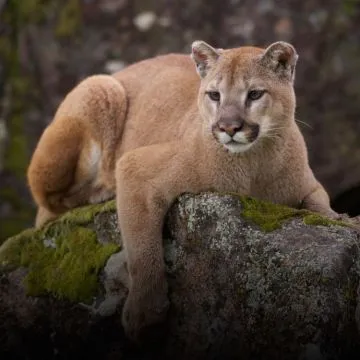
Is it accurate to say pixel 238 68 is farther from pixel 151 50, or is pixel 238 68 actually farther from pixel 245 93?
pixel 151 50

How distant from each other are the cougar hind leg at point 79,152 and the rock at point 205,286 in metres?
0.68

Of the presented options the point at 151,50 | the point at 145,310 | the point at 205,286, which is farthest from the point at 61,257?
the point at 151,50

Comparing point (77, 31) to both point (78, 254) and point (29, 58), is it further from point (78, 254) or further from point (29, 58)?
point (78, 254)

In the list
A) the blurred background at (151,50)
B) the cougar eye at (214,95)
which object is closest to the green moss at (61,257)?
the cougar eye at (214,95)

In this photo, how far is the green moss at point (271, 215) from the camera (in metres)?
7.56

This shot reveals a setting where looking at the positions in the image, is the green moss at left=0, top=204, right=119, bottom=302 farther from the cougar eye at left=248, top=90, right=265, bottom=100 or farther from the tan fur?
the cougar eye at left=248, top=90, right=265, bottom=100

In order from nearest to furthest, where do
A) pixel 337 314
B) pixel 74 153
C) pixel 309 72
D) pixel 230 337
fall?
1. pixel 337 314
2. pixel 230 337
3. pixel 74 153
4. pixel 309 72

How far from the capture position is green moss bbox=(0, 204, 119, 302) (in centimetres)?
823

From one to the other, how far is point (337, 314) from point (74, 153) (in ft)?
12.0

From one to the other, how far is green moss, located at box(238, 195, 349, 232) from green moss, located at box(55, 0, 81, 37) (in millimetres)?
7476

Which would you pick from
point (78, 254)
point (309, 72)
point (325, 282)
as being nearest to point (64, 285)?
point (78, 254)

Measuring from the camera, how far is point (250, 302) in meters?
7.27

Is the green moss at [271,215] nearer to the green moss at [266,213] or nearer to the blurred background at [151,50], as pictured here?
the green moss at [266,213]

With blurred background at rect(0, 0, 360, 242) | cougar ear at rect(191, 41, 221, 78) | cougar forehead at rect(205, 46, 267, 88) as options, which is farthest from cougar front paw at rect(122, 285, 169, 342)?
blurred background at rect(0, 0, 360, 242)
